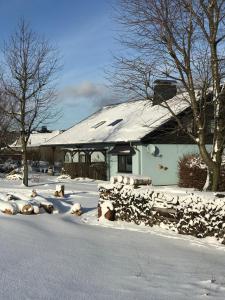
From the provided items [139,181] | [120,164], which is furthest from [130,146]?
[139,181]

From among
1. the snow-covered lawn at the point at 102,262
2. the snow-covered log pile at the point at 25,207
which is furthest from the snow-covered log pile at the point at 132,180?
the snow-covered log pile at the point at 25,207

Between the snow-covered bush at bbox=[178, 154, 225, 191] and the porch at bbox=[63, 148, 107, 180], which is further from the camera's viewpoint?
the porch at bbox=[63, 148, 107, 180]

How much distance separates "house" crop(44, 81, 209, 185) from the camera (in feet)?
85.4

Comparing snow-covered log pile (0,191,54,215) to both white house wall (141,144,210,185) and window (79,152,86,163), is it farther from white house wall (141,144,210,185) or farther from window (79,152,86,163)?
window (79,152,86,163)

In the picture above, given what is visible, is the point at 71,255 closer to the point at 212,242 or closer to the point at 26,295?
the point at 26,295

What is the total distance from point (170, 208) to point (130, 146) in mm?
16895

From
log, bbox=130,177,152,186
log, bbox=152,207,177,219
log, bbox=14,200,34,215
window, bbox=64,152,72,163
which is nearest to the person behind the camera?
log, bbox=152,207,177,219

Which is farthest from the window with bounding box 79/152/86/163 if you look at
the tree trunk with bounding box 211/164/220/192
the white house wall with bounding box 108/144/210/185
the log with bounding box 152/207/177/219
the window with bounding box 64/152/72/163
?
the log with bounding box 152/207/177/219

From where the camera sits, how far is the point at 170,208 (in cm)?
970

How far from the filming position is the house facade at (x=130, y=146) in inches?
1025

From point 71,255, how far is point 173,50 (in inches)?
243

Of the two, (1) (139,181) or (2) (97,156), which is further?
(2) (97,156)

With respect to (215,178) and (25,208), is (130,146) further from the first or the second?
(25,208)

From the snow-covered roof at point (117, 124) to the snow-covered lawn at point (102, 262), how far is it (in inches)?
530
